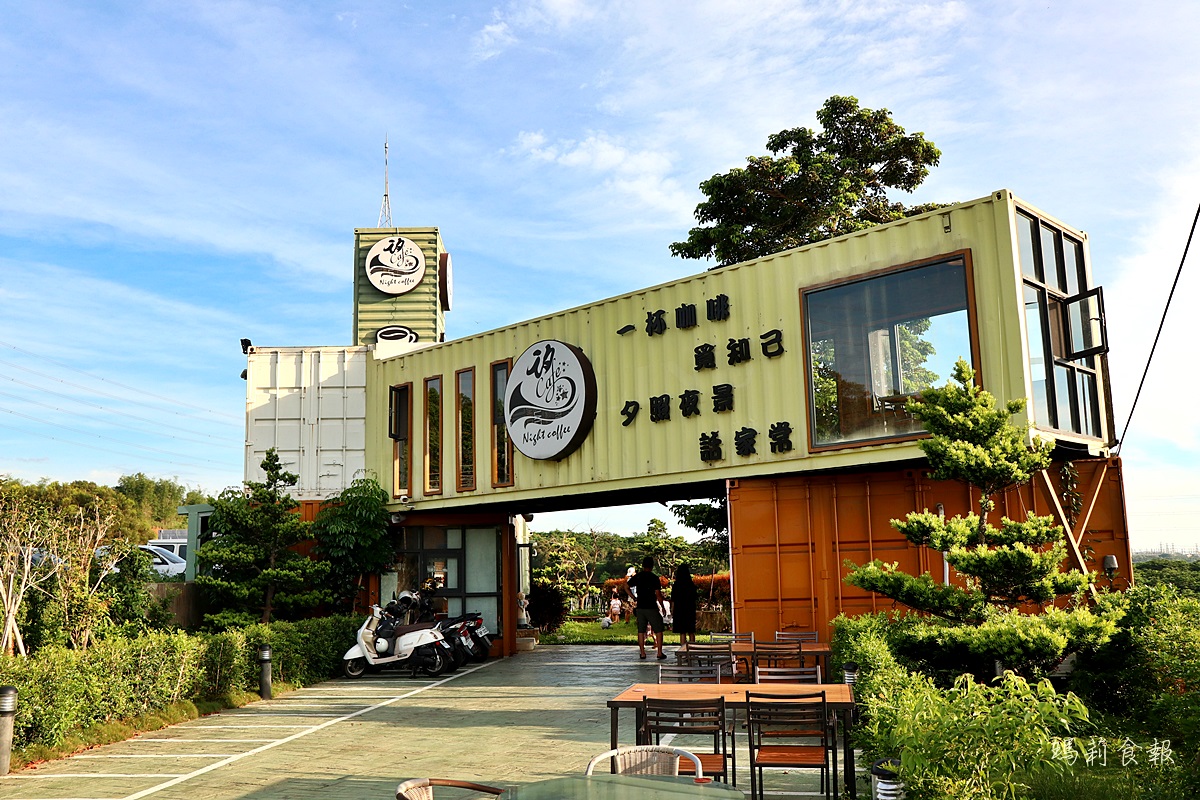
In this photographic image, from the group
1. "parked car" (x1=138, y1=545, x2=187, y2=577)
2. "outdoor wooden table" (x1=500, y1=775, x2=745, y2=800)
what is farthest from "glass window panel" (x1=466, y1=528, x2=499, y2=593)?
"outdoor wooden table" (x1=500, y1=775, x2=745, y2=800)

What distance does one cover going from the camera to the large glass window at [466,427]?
57.5 feet

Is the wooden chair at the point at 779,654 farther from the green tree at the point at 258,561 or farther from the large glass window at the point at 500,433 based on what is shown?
the green tree at the point at 258,561

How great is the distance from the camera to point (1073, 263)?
1248 cm

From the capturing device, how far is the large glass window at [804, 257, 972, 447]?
11727mm

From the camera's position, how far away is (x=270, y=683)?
1355cm

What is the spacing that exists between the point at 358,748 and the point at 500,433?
7950mm

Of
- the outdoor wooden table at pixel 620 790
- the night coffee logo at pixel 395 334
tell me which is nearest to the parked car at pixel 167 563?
the night coffee logo at pixel 395 334

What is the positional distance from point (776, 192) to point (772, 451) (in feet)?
37.8

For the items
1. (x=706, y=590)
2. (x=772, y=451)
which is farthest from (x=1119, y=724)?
(x=706, y=590)

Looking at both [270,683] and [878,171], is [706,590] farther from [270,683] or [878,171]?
[270,683]

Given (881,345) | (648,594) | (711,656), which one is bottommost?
(711,656)

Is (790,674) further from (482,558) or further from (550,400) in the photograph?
(482,558)

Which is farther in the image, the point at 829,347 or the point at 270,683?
the point at 270,683


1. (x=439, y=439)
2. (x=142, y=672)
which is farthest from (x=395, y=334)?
(x=142, y=672)
